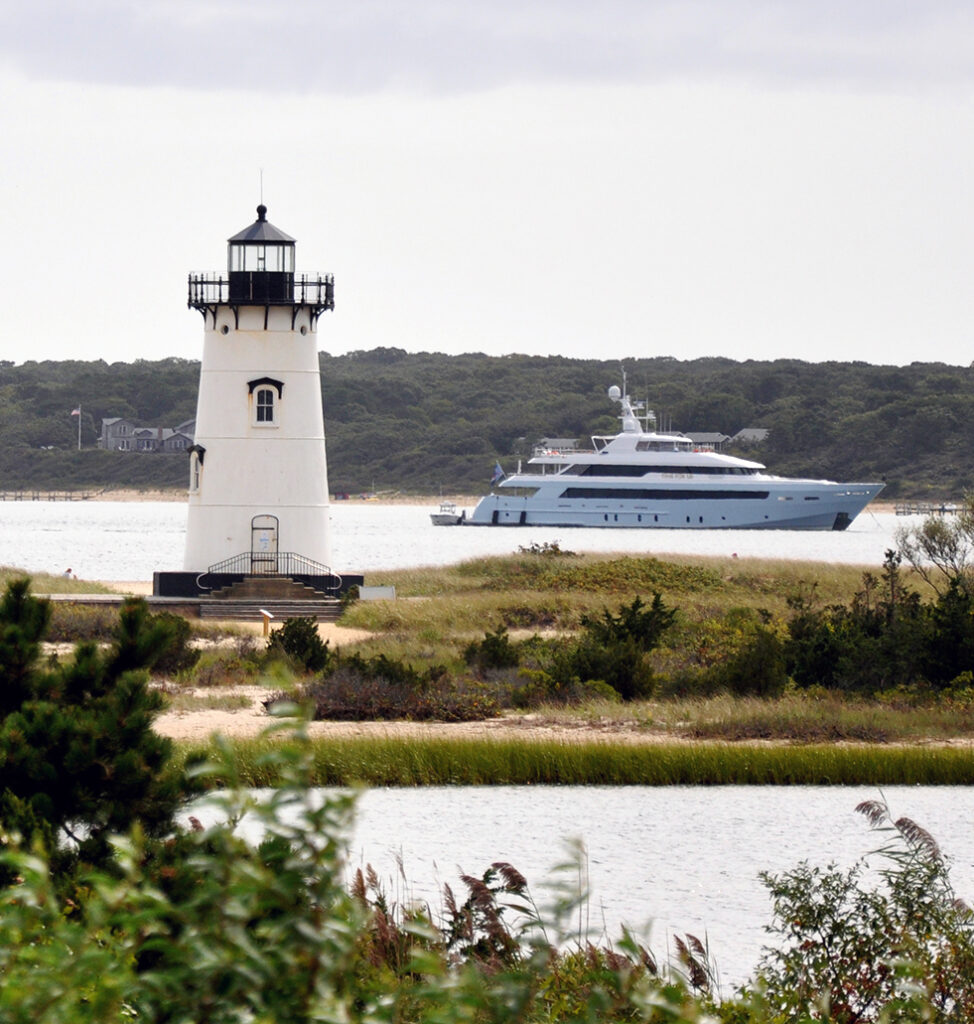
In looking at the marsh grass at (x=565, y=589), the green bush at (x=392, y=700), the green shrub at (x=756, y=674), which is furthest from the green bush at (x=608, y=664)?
the marsh grass at (x=565, y=589)

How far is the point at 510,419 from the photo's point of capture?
14775 cm

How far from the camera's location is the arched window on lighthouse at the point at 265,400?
30.5 metres

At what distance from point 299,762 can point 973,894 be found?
929 cm

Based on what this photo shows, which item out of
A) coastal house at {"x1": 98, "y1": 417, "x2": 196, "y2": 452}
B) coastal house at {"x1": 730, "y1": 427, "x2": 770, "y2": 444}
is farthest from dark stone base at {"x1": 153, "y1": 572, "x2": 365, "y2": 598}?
coastal house at {"x1": 98, "y1": 417, "x2": 196, "y2": 452}

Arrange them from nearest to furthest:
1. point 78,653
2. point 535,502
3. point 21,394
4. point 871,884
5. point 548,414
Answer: point 78,653
point 871,884
point 535,502
point 548,414
point 21,394

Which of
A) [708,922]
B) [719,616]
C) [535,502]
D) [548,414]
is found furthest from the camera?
[548,414]

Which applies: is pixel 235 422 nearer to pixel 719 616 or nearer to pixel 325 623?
pixel 325 623

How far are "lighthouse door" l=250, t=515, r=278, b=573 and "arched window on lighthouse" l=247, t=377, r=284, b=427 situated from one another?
177cm

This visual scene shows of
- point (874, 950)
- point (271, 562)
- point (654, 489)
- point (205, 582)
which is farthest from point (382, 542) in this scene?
point (874, 950)

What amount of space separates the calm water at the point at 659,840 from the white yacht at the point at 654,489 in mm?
71454

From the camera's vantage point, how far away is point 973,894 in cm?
1160

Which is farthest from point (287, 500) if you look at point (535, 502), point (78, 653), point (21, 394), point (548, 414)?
point (21, 394)

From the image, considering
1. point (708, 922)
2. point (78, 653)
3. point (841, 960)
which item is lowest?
point (708, 922)

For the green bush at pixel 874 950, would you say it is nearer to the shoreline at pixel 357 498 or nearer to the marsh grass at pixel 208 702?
the marsh grass at pixel 208 702
